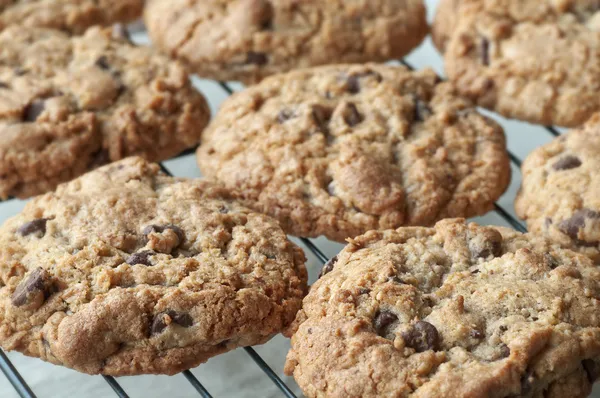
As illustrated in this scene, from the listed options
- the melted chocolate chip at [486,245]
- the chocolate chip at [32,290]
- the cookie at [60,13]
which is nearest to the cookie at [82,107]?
the cookie at [60,13]

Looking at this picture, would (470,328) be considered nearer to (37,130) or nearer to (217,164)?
(217,164)

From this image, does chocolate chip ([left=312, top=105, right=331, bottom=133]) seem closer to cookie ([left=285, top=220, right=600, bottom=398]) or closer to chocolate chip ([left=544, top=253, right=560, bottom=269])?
cookie ([left=285, top=220, right=600, bottom=398])

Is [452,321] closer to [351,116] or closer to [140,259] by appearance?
[140,259]

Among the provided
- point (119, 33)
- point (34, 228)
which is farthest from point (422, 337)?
point (119, 33)

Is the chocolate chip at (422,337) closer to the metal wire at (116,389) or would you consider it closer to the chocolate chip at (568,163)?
the metal wire at (116,389)

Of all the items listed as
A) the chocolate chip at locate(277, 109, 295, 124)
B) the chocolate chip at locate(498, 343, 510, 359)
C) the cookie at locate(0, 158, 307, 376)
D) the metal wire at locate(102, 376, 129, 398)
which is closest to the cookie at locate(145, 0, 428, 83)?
the chocolate chip at locate(277, 109, 295, 124)

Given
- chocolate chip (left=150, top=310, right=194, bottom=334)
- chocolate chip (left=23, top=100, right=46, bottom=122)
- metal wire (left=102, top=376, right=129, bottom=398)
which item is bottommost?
metal wire (left=102, top=376, right=129, bottom=398)
